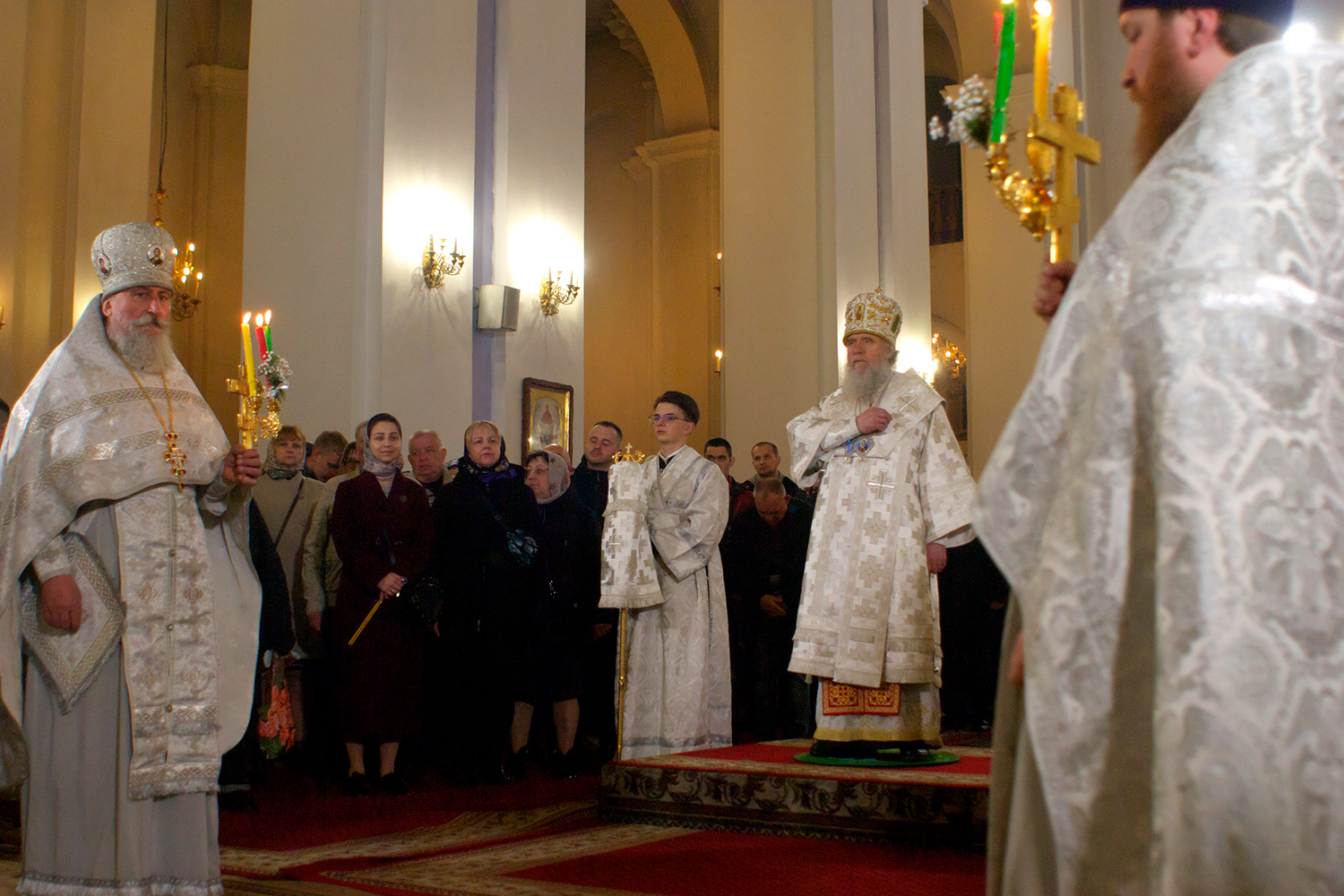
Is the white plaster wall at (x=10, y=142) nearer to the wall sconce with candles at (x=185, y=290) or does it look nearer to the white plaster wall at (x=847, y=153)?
the wall sconce with candles at (x=185, y=290)

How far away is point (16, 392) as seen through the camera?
10070 millimetres

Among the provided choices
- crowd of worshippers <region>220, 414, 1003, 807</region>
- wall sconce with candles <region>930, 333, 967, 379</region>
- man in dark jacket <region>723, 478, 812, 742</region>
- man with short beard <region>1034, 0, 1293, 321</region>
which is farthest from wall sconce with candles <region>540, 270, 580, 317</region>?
wall sconce with candles <region>930, 333, 967, 379</region>

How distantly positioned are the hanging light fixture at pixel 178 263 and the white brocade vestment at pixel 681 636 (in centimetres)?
687

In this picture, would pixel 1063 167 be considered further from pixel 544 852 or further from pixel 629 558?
pixel 629 558

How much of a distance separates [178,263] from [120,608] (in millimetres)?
9569

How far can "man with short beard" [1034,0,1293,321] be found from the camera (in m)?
1.91

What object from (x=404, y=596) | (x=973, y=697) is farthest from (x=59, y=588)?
(x=973, y=697)

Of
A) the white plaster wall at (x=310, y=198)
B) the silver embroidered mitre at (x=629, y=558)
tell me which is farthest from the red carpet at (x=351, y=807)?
the white plaster wall at (x=310, y=198)

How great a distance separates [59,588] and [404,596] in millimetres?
2451

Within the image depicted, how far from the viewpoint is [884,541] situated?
201 inches

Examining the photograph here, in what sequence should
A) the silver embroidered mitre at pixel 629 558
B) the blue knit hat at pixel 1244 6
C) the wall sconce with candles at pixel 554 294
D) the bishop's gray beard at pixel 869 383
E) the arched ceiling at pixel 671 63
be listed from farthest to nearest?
1. the arched ceiling at pixel 671 63
2. the wall sconce with candles at pixel 554 294
3. the silver embroidered mitre at pixel 629 558
4. the bishop's gray beard at pixel 869 383
5. the blue knit hat at pixel 1244 6

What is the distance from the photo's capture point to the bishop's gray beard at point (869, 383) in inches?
212

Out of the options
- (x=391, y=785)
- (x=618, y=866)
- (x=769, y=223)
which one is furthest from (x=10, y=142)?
(x=618, y=866)

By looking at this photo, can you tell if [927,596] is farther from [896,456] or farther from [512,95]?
[512,95]
